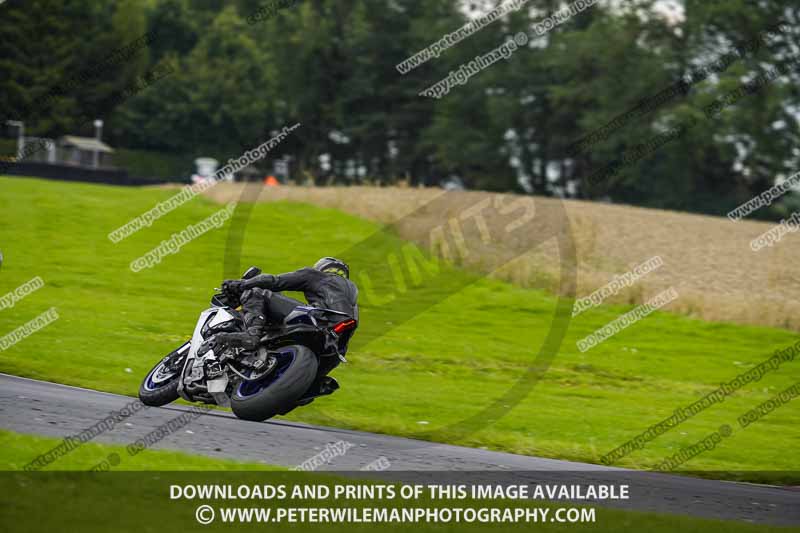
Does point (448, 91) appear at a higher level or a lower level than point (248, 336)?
lower

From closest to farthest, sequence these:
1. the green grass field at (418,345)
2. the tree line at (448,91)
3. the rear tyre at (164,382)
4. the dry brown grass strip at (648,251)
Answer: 1. the rear tyre at (164,382)
2. the green grass field at (418,345)
3. the dry brown grass strip at (648,251)
4. the tree line at (448,91)

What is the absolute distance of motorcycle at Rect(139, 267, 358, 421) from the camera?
10016mm

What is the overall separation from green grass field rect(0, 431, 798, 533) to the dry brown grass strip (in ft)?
51.7

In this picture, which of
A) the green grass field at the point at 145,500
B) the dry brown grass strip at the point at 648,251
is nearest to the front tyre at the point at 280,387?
the green grass field at the point at 145,500

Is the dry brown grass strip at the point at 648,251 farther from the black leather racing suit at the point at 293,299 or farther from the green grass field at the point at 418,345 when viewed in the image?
the black leather racing suit at the point at 293,299

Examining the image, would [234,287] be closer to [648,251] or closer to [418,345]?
[418,345]

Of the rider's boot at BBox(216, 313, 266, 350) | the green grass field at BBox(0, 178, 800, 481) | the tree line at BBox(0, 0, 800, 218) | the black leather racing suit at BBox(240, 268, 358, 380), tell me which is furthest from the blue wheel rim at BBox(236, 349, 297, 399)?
the tree line at BBox(0, 0, 800, 218)

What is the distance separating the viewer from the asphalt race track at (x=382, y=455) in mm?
9281

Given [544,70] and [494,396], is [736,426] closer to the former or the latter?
[494,396]

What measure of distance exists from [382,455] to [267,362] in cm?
129

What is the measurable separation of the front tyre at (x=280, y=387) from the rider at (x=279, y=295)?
1.11 ft

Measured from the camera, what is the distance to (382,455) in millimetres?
10031

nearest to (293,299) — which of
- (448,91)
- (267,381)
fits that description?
(267,381)

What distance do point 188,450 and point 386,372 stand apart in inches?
307
